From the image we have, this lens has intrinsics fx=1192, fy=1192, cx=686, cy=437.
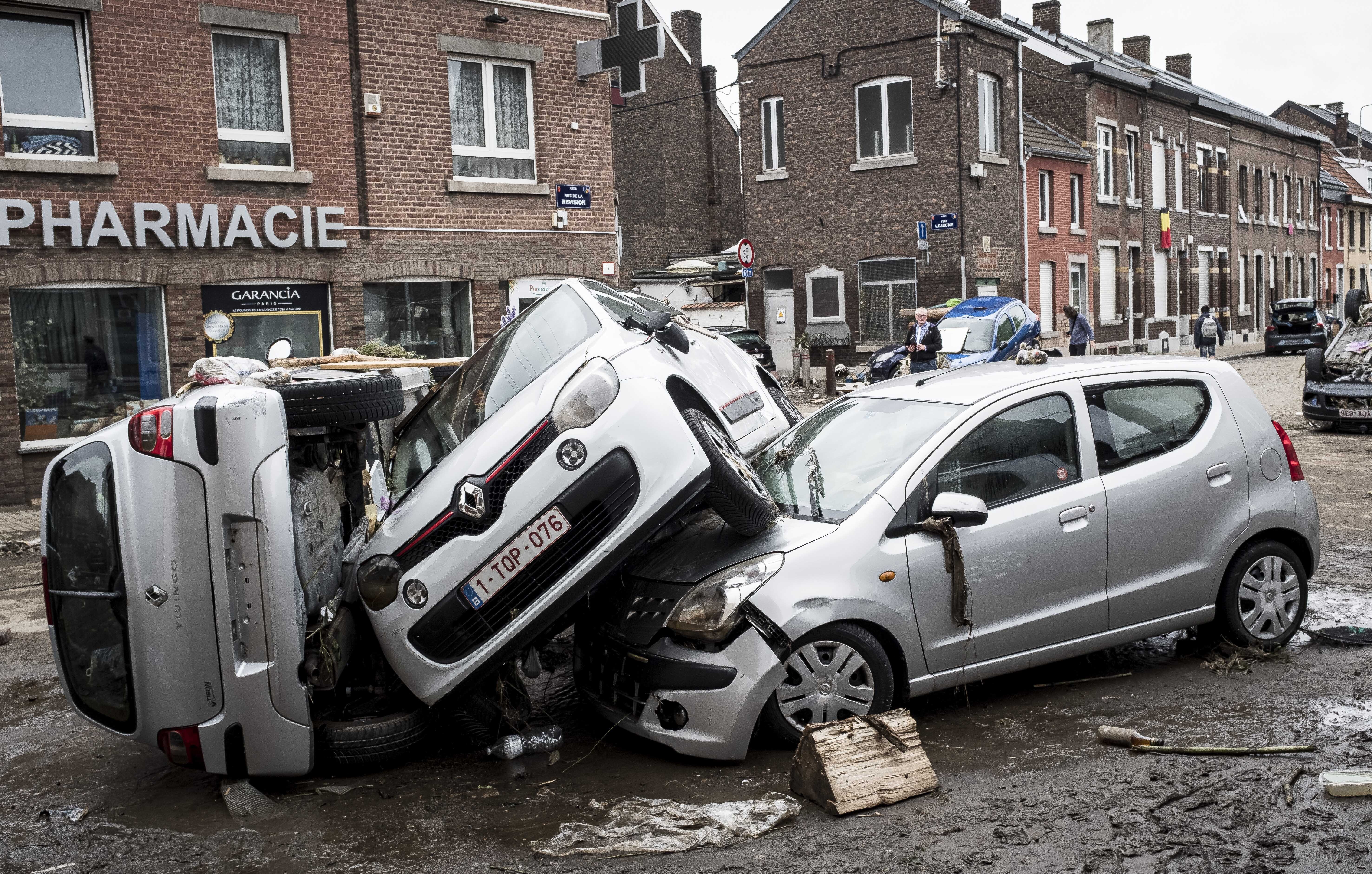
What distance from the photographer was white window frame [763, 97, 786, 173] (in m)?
32.8

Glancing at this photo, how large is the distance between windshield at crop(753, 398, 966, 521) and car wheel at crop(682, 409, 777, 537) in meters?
0.33

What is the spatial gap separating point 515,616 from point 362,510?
147 cm

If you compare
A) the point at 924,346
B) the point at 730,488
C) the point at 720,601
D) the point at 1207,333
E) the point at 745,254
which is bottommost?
the point at 720,601

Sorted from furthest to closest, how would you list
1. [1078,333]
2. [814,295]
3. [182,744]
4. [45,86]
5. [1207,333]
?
1. [814,295]
2. [1207,333]
3. [1078,333]
4. [45,86]
5. [182,744]

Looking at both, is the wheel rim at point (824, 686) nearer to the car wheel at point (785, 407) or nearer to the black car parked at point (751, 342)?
the car wheel at point (785, 407)

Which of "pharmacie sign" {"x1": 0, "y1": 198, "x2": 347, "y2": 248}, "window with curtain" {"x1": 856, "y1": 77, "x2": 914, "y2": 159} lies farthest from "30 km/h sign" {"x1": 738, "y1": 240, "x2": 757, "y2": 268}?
"pharmacie sign" {"x1": 0, "y1": 198, "x2": 347, "y2": 248}

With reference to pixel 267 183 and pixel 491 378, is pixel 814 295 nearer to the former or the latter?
pixel 267 183

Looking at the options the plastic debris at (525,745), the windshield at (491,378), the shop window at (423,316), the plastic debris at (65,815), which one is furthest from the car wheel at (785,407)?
the shop window at (423,316)

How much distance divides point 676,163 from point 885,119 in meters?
9.36

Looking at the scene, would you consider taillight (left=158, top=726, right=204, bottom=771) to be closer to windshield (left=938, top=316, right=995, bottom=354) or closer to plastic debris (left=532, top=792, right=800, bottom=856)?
plastic debris (left=532, top=792, right=800, bottom=856)

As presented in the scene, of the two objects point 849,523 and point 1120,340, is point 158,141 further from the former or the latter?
point 1120,340

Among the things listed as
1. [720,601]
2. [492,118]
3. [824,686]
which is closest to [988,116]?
[492,118]

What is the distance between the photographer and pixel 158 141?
14.3 metres

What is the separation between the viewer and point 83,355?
556 inches
